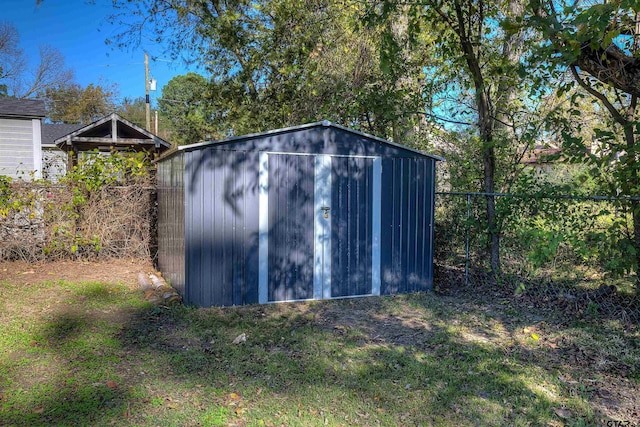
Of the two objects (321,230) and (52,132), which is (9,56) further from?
(321,230)

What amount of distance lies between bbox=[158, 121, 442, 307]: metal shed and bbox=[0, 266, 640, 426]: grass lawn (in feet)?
1.37

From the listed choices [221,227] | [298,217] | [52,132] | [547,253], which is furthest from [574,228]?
[52,132]

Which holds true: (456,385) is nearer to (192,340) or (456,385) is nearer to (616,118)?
A: (192,340)

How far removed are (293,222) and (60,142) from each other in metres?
7.88

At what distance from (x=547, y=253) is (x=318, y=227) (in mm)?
2588

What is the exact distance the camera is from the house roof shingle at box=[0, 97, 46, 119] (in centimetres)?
1044

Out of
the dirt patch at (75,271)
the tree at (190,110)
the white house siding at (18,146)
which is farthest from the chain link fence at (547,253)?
the white house siding at (18,146)

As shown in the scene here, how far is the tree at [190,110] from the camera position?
11.5 metres

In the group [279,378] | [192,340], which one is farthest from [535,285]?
[192,340]

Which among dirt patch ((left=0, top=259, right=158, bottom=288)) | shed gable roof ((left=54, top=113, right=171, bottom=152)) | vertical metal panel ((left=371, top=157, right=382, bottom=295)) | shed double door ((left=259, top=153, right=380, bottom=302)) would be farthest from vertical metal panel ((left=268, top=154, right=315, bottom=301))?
shed gable roof ((left=54, top=113, right=171, bottom=152))

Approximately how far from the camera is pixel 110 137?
1105cm

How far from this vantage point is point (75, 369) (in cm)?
338

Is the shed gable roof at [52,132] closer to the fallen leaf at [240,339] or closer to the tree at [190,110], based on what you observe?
the tree at [190,110]

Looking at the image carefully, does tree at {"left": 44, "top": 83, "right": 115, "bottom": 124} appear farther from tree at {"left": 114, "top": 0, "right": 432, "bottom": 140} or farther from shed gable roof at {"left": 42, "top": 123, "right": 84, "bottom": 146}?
tree at {"left": 114, "top": 0, "right": 432, "bottom": 140}
